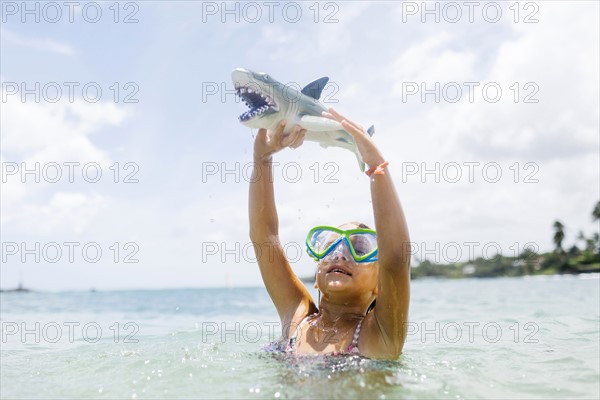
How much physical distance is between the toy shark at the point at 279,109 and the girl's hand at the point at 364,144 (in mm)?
317

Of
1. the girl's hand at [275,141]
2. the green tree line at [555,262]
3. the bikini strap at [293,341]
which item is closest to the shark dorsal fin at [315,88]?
the girl's hand at [275,141]

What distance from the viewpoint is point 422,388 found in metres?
3.57

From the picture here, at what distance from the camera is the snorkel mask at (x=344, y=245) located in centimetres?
405

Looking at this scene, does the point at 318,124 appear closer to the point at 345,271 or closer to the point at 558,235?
the point at 345,271

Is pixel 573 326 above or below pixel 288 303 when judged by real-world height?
below

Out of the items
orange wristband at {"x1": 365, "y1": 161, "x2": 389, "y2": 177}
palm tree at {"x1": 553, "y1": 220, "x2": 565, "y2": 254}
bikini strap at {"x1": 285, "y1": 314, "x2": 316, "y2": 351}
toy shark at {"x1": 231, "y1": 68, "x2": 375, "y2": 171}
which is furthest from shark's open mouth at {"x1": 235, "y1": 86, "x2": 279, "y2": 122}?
palm tree at {"x1": 553, "y1": 220, "x2": 565, "y2": 254}

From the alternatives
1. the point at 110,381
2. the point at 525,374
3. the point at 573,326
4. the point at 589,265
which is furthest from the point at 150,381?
the point at 589,265

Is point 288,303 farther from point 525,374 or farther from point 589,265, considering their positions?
point 589,265

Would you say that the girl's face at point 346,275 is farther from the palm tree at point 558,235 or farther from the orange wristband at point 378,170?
the palm tree at point 558,235

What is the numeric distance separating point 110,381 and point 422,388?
2127 mm

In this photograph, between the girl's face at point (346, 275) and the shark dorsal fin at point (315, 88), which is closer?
the girl's face at point (346, 275)

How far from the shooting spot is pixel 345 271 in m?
4.05

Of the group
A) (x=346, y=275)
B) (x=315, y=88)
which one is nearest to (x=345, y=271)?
(x=346, y=275)

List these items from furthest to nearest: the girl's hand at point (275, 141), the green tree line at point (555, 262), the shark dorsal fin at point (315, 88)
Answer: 1. the green tree line at point (555, 262)
2. the shark dorsal fin at point (315, 88)
3. the girl's hand at point (275, 141)
